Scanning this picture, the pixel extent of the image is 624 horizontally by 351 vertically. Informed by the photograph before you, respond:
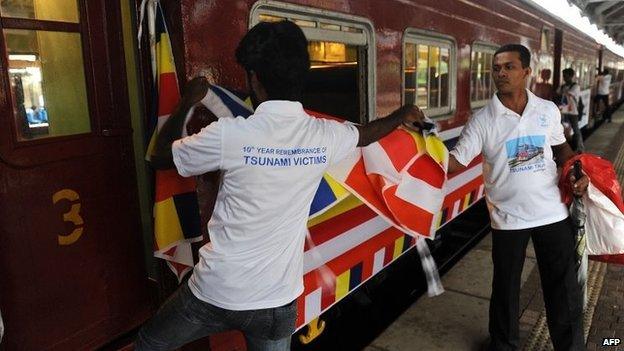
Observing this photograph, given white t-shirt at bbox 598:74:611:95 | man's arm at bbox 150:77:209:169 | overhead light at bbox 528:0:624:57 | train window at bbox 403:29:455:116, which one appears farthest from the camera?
white t-shirt at bbox 598:74:611:95

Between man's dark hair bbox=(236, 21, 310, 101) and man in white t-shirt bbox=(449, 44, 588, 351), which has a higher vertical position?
man's dark hair bbox=(236, 21, 310, 101)

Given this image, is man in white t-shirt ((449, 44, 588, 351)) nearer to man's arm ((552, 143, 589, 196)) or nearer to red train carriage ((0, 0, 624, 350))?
man's arm ((552, 143, 589, 196))

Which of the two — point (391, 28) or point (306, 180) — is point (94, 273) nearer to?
point (306, 180)

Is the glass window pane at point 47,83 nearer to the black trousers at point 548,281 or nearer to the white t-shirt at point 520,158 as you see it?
the white t-shirt at point 520,158

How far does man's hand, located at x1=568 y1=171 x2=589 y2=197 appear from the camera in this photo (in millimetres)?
2404

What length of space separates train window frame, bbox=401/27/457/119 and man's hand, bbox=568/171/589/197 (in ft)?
4.44

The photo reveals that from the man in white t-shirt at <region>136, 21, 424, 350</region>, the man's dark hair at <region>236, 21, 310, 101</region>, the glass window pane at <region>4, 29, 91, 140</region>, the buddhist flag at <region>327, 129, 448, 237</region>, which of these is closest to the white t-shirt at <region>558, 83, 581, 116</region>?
the buddhist flag at <region>327, 129, 448, 237</region>

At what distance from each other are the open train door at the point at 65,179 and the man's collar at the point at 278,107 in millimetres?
863

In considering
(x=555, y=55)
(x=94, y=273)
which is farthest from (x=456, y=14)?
(x=555, y=55)

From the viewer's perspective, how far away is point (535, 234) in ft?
8.26

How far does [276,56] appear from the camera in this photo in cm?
146

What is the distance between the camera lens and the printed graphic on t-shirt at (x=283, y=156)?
4.78ft

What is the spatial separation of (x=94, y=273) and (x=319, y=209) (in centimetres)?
96

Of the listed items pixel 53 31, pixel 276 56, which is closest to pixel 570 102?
pixel 276 56
